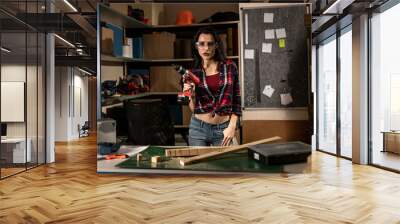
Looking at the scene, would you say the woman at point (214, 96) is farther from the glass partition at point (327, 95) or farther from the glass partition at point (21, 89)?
the glass partition at point (327, 95)

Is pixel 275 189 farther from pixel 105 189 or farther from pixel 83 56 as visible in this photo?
pixel 83 56

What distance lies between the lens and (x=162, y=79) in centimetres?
134

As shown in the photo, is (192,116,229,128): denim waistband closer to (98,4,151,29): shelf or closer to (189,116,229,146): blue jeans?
(189,116,229,146): blue jeans

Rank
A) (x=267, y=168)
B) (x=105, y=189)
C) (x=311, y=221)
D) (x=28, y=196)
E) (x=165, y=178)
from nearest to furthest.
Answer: (x=267, y=168) → (x=311, y=221) → (x=28, y=196) → (x=105, y=189) → (x=165, y=178)

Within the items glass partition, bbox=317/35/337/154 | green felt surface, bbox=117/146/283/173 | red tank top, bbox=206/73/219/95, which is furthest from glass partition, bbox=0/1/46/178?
glass partition, bbox=317/35/337/154

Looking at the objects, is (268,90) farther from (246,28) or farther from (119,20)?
(119,20)

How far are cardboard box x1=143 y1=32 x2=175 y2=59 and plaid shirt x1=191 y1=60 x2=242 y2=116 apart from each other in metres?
0.21

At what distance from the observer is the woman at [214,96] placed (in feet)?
3.55

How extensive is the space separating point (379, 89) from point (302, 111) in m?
4.31

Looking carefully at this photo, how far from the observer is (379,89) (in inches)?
196

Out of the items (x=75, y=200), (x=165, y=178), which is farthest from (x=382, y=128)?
(x=75, y=200)

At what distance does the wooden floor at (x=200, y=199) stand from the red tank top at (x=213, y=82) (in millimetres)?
737

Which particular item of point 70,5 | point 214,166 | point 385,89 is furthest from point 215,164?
point 385,89

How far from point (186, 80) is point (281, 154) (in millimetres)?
437
